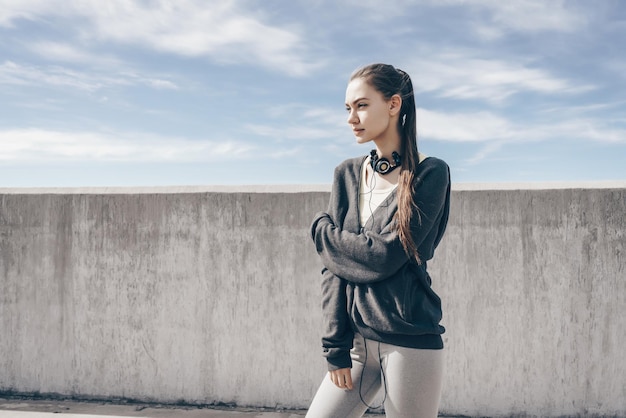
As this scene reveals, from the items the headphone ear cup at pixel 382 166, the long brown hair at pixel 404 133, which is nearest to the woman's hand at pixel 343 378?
the long brown hair at pixel 404 133

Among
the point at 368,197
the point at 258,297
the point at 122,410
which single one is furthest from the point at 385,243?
the point at 122,410

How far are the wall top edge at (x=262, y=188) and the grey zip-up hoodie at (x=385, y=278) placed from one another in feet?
6.81

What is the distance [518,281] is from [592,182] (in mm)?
837

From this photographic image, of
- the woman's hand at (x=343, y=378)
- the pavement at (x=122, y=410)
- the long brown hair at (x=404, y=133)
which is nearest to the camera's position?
the long brown hair at (x=404, y=133)

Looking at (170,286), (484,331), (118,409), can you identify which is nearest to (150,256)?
(170,286)

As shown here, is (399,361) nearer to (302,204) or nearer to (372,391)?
(372,391)

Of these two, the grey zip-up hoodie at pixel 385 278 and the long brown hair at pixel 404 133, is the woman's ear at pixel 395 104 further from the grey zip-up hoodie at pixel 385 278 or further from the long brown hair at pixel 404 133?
the grey zip-up hoodie at pixel 385 278

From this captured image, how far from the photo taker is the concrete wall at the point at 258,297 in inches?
143

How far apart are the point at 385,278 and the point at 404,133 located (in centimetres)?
47

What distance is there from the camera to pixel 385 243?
1.65 metres

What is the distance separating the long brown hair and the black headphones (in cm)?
3

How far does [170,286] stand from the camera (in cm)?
397

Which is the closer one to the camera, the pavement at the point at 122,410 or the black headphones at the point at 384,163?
the black headphones at the point at 384,163

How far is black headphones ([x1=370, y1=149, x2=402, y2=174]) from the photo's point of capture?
1.77 m
